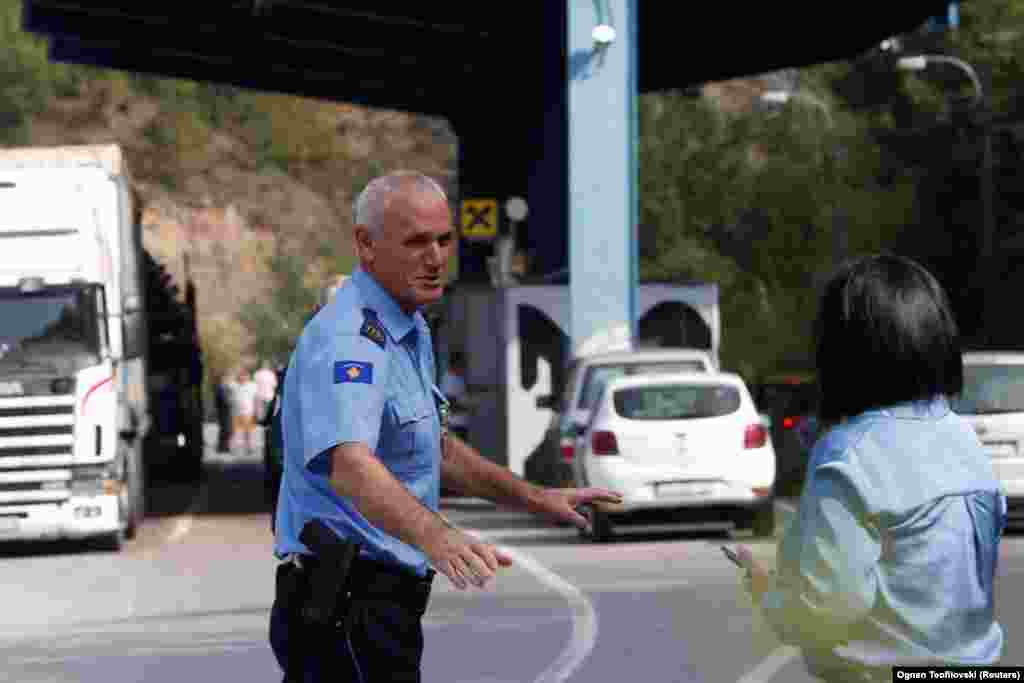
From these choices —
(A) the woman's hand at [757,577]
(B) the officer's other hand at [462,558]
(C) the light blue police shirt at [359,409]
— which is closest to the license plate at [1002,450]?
(C) the light blue police shirt at [359,409]

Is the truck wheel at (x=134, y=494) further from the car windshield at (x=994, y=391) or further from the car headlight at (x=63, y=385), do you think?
the car windshield at (x=994, y=391)

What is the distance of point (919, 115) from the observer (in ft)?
195

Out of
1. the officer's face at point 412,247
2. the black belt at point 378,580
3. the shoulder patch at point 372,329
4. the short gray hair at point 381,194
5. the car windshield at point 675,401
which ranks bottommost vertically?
the car windshield at point 675,401

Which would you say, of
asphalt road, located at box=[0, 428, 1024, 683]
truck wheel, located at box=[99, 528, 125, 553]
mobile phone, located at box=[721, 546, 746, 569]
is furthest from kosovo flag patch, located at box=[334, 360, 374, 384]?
truck wheel, located at box=[99, 528, 125, 553]

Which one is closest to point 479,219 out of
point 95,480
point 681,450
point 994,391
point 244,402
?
point 244,402

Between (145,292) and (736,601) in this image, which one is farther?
(145,292)

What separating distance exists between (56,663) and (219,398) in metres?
37.2

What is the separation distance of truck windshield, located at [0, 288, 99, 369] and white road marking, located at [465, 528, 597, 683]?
4.51m

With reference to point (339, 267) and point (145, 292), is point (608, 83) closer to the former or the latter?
point (145, 292)

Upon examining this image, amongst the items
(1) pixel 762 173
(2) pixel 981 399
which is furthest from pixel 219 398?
(2) pixel 981 399

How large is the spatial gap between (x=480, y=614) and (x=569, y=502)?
9491mm

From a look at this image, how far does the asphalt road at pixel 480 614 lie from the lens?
12.1 metres

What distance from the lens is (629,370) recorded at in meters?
25.2

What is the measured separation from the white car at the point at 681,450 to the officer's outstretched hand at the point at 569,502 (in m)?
15.5
